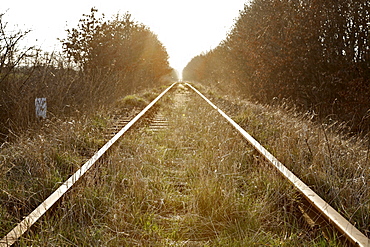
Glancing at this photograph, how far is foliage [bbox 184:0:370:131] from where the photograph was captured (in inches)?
320

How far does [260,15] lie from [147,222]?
12.2 m

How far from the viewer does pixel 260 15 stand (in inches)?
526

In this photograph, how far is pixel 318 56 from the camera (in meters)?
8.99

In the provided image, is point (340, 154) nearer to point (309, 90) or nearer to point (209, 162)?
point (209, 162)

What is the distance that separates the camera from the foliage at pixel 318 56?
8125 millimetres

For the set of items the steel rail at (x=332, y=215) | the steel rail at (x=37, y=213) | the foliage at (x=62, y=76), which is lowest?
the steel rail at (x=332, y=215)

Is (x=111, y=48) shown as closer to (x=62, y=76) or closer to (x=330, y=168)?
(x=62, y=76)

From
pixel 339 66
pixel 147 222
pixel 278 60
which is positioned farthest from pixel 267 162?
pixel 278 60

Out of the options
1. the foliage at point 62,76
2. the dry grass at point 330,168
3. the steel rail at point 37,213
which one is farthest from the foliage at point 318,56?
the steel rail at point 37,213

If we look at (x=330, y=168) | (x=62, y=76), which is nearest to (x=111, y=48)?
(x=62, y=76)

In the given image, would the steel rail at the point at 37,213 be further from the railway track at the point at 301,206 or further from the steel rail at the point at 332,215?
the steel rail at the point at 332,215

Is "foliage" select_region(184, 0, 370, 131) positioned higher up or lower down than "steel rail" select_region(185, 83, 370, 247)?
higher up

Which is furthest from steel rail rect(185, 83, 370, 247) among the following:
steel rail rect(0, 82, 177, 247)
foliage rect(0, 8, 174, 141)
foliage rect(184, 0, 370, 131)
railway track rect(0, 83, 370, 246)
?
foliage rect(184, 0, 370, 131)

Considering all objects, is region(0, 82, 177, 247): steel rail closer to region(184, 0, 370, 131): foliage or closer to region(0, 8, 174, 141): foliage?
region(0, 8, 174, 141): foliage
